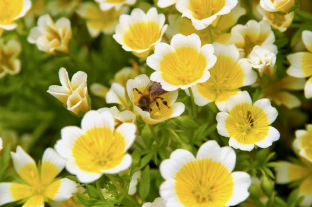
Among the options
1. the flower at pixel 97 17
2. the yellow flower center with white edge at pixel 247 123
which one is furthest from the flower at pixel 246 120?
the flower at pixel 97 17

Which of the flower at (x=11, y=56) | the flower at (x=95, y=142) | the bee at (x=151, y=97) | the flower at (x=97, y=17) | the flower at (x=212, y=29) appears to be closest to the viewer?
the flower at (x=95, y=142)

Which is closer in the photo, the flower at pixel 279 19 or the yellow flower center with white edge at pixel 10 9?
the flower at pixel 279 19

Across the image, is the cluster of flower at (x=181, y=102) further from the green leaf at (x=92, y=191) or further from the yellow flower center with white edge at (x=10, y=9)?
the green leaf at (x=92, y=191)

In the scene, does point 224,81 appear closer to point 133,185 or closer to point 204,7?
point 204,7

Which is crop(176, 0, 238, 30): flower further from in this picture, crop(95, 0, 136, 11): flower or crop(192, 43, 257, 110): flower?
crop(95, 0, 136, 11): flower

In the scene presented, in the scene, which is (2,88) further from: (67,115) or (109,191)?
(109,191)

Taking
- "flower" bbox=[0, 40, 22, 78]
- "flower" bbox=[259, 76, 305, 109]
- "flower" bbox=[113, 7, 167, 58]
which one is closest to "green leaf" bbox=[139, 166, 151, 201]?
"flower" bbox=[113, 7, 167, 58]
